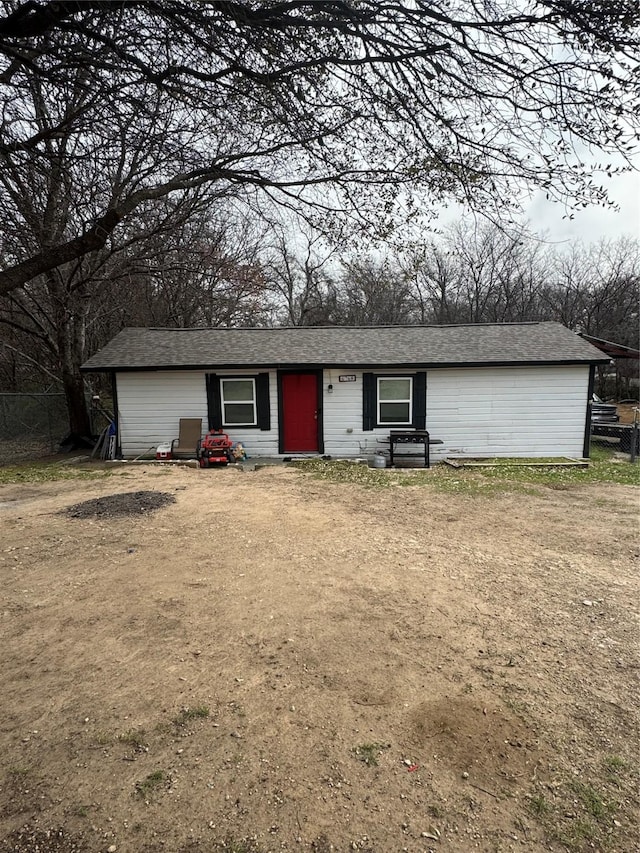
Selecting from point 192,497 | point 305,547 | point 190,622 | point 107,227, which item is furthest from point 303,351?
point 190,622

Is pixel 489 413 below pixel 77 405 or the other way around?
below

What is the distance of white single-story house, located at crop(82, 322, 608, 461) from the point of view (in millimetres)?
10930

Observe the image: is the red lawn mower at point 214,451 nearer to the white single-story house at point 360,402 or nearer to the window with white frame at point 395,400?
the white single-story house at point 360,402

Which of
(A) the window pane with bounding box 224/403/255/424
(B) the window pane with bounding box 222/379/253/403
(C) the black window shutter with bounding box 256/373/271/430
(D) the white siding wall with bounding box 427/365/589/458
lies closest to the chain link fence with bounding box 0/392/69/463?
(A) the window pane with bounding box 224/403/255/424

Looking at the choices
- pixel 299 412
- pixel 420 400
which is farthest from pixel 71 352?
pixel 420 400

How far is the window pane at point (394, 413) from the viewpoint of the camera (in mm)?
11125

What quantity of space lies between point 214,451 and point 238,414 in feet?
4.45

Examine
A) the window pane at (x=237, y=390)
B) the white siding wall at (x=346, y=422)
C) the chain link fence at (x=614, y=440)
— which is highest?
the window pane at (x=237, y=390)

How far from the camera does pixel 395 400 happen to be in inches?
437

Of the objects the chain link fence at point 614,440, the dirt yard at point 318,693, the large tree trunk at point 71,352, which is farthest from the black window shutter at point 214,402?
the chain link fence at point 614,440

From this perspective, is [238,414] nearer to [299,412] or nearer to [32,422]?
[299,412]

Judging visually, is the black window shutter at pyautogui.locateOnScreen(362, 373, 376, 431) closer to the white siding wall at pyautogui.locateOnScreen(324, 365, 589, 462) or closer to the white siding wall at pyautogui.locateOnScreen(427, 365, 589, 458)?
the white siding wall at pyautogui.locateOnScreen(324, 365, 589, 462)

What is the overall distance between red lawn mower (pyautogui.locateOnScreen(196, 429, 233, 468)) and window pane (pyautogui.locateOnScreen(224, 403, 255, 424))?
2.69ft

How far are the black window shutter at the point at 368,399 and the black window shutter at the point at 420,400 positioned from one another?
1.01m
